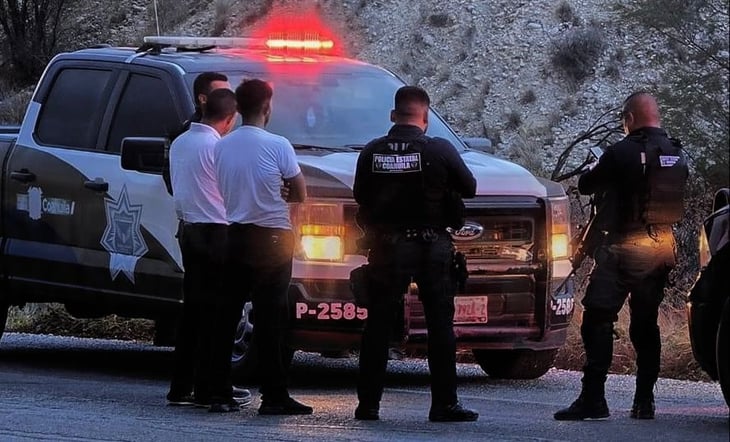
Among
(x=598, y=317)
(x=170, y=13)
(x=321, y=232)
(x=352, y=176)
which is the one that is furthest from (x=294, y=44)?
(x=170, y=13)

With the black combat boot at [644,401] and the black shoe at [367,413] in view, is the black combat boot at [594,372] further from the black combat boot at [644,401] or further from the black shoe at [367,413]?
the black shoe at [367,413]

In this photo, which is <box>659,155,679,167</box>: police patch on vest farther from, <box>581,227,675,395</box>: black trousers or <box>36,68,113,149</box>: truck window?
<box>36,68,113,149</box>: truck window

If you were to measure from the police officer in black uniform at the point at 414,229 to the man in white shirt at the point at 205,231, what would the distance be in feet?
2.78

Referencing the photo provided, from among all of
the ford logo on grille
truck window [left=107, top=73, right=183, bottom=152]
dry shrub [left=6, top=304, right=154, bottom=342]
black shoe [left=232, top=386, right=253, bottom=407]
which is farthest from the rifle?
dry shrub [left=6, top=304, right=154, bottom=342]

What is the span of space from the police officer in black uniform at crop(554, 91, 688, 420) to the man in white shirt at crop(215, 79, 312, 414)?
1.47 meters

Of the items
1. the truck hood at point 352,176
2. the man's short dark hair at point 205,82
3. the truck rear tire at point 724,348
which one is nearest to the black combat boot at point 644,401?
the truck rear tire at point 724,348

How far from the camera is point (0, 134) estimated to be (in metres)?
11.7

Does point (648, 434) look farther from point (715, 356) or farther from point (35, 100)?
point (35, 100)

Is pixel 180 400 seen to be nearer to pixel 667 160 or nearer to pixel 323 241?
pixel 323 241

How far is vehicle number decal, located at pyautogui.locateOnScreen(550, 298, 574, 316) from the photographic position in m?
9.58

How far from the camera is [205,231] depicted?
856 cm

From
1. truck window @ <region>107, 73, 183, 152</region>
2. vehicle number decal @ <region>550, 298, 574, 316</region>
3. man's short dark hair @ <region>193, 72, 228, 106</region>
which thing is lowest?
vehicle number decal @ <region>550, 298, 574, 316</region>

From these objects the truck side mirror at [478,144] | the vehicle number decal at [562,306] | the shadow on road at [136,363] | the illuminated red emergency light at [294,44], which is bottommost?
the shadow on road at [136,363]

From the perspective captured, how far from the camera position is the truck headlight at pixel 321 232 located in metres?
9.13
